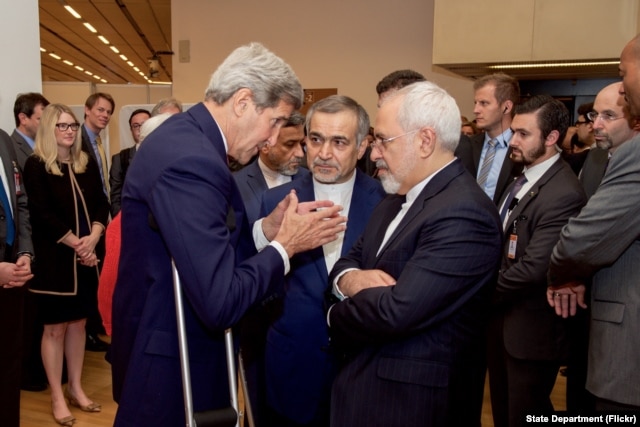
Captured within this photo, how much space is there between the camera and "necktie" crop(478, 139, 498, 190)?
3799 millimetres

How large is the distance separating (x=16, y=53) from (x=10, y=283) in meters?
1.62

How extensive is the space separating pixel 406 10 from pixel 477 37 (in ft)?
Answer: 8.16

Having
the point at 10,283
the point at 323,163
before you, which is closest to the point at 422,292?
the point at 323,163

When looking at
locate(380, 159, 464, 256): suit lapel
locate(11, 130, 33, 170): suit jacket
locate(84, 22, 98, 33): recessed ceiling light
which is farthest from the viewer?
locate(84, 22, 98, 33): recessed ceiling light

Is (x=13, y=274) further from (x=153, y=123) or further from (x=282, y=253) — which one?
(x=282, y=253)

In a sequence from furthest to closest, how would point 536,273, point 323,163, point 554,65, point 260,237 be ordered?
Answer: point 554,65
point 536,273
point 323,163
point 260,237

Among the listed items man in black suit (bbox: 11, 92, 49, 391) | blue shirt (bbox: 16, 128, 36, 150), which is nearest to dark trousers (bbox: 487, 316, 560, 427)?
man in black suit (bbox: 11, 92, 49, 391)

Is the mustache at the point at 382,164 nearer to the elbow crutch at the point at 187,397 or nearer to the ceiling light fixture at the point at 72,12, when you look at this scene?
the elbow crutch at the point at 187,397

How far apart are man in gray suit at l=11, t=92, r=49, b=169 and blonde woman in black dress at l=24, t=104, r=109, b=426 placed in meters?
0.15

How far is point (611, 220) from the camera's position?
182 centimetres

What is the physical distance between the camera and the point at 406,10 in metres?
8.62

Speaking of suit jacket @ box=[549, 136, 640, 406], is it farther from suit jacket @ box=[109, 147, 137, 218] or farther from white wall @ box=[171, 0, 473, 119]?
white wall @ box=[171, 0, 473, 119]

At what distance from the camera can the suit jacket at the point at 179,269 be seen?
1352 mm

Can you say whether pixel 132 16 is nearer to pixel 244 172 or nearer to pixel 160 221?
pixel 244 172
